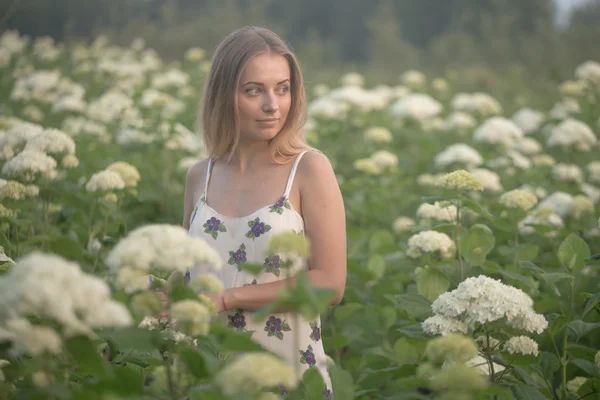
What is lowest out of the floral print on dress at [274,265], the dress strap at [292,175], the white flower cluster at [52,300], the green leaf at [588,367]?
the green leaf at [588,367]

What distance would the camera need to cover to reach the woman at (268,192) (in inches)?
80.0

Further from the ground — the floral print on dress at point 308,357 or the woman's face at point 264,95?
the woman's face at point 264,95

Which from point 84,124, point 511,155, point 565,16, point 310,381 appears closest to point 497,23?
point 565,16

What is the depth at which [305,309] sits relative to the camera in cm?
102

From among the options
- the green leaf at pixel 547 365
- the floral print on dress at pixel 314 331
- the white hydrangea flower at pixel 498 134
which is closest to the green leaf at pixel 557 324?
the green leaf at pixel 547 365

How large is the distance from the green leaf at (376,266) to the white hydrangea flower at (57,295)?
2.12 metres

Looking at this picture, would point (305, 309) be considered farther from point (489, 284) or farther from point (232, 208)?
point (232, 208)

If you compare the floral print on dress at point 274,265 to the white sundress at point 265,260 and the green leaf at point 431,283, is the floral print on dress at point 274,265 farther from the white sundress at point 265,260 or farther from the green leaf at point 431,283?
the green leaf at point 431,283

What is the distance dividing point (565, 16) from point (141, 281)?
1351 centimetres

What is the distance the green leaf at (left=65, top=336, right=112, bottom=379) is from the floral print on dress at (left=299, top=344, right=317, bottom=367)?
995mm

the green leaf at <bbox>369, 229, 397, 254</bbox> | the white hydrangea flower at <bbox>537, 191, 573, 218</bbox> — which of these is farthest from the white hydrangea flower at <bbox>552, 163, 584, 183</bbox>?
the green leaf at <bbox>369, 229, 397, 254</bbox>

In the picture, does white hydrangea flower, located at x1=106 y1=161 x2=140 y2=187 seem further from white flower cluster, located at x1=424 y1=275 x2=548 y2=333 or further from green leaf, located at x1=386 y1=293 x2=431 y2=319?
white flower cluster, located at x1=424 y1=275 x2=548 y2=333

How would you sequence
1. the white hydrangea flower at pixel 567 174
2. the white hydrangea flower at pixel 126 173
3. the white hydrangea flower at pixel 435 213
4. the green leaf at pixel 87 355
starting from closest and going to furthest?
1. the green leaf at pixel 87 355
2. the white hydrangea flower at pixel 126 173
3. the white hydrangea flower at pixel 435 213
4. the white hydrangea flower at pixel 567 174

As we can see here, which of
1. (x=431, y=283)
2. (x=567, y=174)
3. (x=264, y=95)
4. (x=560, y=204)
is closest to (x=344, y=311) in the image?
(x=431, y=283)
